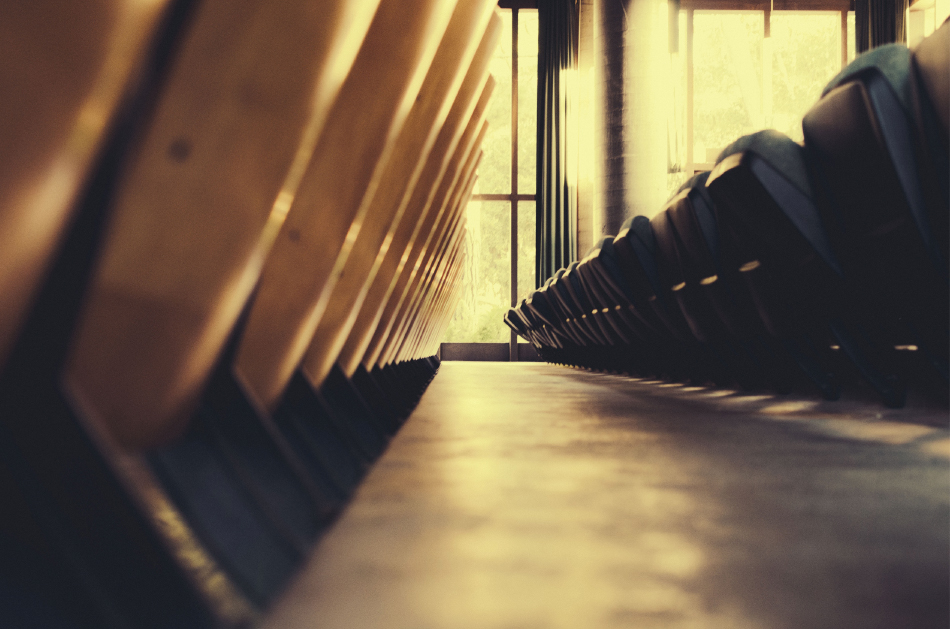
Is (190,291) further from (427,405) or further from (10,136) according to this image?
(427,405)

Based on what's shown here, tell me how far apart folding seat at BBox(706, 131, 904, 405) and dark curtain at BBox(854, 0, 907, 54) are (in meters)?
10.0

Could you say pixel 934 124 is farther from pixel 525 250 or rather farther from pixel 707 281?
pixel 525 250

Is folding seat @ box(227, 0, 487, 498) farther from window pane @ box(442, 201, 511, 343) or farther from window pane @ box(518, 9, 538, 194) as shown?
window pane @ box(518, 9, 538, 194)

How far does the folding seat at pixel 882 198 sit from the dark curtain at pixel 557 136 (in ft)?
27.7

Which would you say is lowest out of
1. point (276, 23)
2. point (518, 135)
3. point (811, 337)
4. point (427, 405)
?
point (427, 405)

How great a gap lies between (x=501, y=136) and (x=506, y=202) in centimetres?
97

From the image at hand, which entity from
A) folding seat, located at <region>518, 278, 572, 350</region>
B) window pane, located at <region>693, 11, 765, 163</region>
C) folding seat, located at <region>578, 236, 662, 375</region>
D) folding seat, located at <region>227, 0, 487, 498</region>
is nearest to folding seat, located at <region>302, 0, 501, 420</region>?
folding seat, located at <region>227, 0, 487, 498</region>

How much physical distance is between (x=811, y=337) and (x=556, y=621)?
1.93m

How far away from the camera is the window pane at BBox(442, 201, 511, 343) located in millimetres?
10516

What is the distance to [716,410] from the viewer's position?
2.03m

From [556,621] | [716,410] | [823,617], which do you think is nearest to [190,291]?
[556,621]

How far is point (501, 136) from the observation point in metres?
10.8

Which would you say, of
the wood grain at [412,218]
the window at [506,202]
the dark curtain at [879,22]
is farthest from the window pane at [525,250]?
the wood grain at [412,218]

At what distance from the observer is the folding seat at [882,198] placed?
4.43 ft
